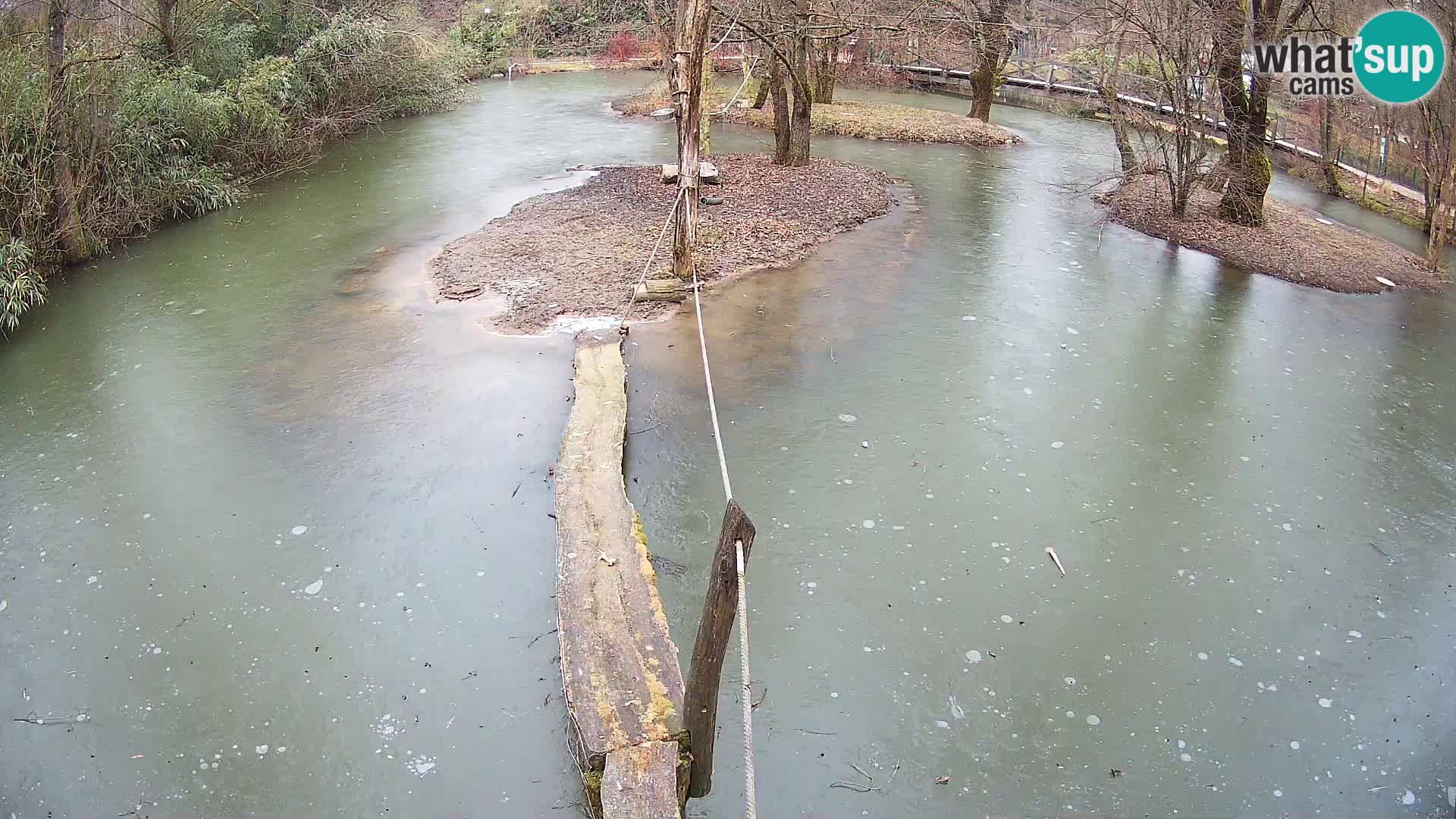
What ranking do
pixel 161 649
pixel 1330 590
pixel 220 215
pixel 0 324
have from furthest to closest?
pixel 220 215, pixel 0 324, pixel 1330 590, pixel 161 649

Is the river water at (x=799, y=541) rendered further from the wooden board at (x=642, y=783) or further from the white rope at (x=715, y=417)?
the wooden board at (x=642, y=783)

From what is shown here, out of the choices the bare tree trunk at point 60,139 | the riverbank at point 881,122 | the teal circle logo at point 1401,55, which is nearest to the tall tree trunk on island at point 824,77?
the riverbank at point 881,122

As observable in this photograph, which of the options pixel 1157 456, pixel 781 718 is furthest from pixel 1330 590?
pixel 781 718

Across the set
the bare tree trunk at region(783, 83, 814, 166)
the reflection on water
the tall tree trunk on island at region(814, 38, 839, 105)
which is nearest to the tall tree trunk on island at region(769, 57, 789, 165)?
the bare tree trunk at region(783, 83, 814, 166)

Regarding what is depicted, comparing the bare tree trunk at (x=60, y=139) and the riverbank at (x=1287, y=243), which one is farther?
the riverbank at (x=1287, y=243)

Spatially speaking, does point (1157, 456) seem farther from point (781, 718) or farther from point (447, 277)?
point (447, 277)

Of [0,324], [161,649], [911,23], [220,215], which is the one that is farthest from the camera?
[911,23]
